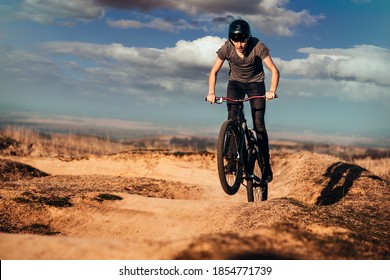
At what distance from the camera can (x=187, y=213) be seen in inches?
234

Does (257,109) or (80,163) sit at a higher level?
(257,109)

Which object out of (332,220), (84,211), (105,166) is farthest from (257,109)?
(105,166)

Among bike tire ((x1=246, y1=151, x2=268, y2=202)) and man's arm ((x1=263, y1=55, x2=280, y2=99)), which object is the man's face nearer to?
man's arm ((x1=263, y1=55, x2=280, y2=99))

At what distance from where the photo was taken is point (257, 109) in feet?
22.5

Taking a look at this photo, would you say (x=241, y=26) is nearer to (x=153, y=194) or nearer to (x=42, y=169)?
(x=153, y=194)

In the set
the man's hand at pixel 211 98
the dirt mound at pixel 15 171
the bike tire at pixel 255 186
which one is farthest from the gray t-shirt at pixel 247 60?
the dirt mound at pixel 15 171

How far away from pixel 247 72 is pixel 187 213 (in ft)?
8.44

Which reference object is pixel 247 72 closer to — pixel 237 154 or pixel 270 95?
pixel 270 95

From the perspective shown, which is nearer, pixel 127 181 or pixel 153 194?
pixel 153 194

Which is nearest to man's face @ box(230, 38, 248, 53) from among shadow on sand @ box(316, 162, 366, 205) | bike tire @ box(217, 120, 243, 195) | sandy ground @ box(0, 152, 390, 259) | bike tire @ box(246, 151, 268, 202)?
bike tire @ box(217, 120, 243, 195)

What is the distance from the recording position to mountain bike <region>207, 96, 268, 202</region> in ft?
20.1

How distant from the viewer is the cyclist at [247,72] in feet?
21.6
